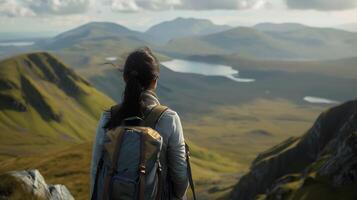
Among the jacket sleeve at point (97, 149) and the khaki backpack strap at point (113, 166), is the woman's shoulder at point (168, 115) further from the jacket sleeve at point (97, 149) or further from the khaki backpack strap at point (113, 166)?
the jacket sleeve at point (97, 149)

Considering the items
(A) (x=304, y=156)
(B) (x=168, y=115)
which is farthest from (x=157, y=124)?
(A) (x=304, y=156)

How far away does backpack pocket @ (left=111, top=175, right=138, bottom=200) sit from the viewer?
963cm

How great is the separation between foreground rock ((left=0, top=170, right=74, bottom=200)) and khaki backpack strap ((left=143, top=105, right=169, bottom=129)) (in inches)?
755

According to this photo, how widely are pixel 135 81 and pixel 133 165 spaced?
5.96ft

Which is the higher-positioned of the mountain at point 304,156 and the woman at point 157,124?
the woman at point 157,124

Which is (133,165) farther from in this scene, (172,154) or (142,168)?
(172,154)

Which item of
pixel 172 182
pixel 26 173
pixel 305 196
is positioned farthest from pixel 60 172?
pixel 172 182

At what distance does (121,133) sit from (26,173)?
2107 centimetres

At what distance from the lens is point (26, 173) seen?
96.1 feet

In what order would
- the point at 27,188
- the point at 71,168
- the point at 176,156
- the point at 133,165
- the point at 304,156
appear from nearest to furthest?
the point at 133,165 < the point at 176,156 < the point at 27,188 < the point at 304,156 < the point at 71,168

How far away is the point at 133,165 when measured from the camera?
32.1 ft

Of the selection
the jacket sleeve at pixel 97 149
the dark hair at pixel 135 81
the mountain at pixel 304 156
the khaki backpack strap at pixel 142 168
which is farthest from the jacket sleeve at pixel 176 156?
the mountain at pixel 304 156

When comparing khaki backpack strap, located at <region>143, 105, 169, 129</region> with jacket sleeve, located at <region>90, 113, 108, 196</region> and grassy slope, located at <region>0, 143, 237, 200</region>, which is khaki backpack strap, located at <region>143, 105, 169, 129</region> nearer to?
jacket sleeve, located at <region>90, 113, 108, 196</region>

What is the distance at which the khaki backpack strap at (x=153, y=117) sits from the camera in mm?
10305
